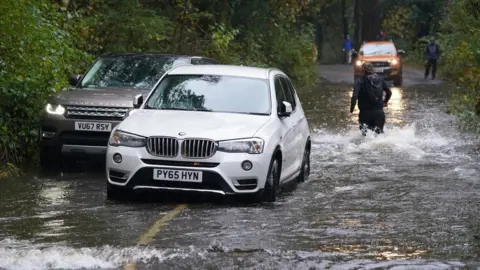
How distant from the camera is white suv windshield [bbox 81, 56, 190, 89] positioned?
15266mm

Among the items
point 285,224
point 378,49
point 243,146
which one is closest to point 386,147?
point 243,146

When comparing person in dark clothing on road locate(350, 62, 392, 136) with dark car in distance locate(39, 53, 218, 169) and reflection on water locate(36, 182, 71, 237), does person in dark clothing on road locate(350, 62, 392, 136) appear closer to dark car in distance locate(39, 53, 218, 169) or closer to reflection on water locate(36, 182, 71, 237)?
dark car in distance locate(39, 53, 218, 169)

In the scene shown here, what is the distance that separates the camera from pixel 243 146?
36.6ft

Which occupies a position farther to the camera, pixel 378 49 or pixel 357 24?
pixel 357 24

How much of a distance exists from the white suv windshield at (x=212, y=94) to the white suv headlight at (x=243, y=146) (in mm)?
1014

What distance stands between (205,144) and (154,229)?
5.03 ft

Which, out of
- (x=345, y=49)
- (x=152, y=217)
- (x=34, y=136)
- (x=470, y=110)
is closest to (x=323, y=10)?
(x=345, y=49)

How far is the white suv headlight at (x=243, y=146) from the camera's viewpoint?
36.4ft

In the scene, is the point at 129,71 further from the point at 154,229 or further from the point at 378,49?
the point at 378,49

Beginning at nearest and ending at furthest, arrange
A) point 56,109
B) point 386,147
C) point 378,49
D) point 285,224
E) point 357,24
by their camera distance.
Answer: point 285,224
point 56,109
point 386,147
point 378,49
point 357,24

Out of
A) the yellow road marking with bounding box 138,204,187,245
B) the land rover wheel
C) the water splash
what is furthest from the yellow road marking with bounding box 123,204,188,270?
the land rover wheel

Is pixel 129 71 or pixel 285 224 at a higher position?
pixel 129 71

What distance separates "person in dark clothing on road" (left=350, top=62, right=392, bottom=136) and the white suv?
4.93 m

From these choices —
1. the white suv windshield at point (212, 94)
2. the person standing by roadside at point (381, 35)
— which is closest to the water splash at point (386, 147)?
the white suv windshield at point (212, 94)
